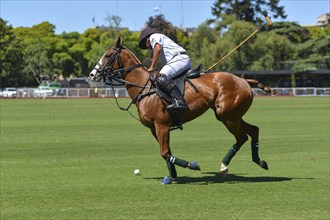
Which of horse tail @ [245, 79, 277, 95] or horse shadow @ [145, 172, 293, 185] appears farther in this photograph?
horse tail @ [245, 79, 277, 95]

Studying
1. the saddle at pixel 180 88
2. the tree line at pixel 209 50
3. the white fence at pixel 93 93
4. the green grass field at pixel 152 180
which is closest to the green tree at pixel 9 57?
the tree line at pixel 209 50

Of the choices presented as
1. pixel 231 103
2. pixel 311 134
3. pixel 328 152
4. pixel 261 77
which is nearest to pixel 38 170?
pixel 231 103

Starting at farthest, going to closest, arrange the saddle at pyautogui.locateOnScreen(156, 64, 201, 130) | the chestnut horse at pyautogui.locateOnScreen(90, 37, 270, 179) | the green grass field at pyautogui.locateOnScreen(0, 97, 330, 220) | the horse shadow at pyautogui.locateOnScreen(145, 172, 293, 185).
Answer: the horse shadow at pyautogui.locateOnScreen(145, 172, 293, 185), the chestnut horse at pyautogui.locateOnScreen(90, 37, 270, 179), the saddle at pyautogui.locateOnScreen(156, 64, 201, 130), the green grass field at pyautogui.locateOnScreen(0, 97, 330, 220)

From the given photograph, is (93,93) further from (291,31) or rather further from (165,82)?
(165,82)

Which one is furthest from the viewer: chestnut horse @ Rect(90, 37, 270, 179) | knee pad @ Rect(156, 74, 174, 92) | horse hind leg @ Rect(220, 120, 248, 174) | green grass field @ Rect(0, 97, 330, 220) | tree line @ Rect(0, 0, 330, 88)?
tree line @ Rect(0, 0, 330, 88)

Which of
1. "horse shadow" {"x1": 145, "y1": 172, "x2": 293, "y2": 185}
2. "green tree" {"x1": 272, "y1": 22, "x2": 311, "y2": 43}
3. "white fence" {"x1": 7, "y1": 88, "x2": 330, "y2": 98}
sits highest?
"green tree" {"x1": 272, "y1": 22, "x2": 311, "y2": 43}

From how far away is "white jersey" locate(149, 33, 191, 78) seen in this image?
12603 mm

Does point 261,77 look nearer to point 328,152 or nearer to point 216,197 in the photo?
point 328,152

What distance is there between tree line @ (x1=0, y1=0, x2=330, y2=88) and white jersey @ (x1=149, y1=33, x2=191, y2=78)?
228ft

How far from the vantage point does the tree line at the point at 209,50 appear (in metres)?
95.2

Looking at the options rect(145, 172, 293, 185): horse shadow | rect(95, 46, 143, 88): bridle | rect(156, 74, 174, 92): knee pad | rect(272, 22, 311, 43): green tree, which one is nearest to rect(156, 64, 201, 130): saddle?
rect(156, 74, 174, 92): knee pad

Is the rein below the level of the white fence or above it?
above

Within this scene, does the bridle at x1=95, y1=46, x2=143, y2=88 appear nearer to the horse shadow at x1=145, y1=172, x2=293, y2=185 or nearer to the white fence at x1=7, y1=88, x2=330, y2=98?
the horse shadow at x1=145, y1=172, x2=293, y2=185

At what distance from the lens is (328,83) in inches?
3693
